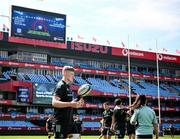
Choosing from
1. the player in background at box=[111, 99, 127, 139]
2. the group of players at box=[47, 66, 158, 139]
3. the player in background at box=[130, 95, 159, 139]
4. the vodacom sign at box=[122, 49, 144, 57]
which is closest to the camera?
the group of players at box=[47, 66, 158, 139]

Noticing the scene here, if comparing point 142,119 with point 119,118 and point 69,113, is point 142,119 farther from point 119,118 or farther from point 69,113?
point 119,118

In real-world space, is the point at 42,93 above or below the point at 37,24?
below

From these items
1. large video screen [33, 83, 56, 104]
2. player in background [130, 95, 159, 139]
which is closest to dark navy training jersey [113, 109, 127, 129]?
player in background [130, 95, 159, 139]

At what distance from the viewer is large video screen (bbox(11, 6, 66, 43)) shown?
50.5 m

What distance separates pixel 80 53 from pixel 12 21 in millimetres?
13410

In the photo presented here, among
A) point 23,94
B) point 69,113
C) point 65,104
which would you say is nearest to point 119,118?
Result: point 69,113

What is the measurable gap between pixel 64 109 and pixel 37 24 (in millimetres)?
45587

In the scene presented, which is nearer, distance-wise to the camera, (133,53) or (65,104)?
(65,104)

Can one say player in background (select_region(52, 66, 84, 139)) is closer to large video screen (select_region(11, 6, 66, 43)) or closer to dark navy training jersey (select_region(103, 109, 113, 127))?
dark navy training jersey (select_region(103, 109, 113, 127))

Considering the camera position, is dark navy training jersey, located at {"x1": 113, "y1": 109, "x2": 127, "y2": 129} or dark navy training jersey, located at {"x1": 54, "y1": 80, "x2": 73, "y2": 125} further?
dark navy training jersey, located at {"x1": 113, "y1": 109, "x2": 127, "y2": 129}

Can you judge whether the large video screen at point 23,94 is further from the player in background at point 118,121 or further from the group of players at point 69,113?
the group of players at point 69,113

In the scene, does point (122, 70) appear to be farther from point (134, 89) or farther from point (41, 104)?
point (41, 104)

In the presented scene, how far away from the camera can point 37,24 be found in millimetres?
52062

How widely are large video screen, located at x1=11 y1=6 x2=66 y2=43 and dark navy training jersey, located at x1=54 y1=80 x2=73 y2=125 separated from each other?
4376cm
